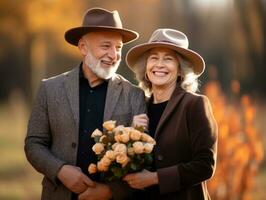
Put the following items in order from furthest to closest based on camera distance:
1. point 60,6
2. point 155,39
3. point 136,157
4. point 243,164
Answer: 1. point 60,6
2. point 243,164
3. point 155,39
4. point 136,157

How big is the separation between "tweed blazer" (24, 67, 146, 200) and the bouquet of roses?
15.2 inches

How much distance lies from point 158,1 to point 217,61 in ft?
3.83

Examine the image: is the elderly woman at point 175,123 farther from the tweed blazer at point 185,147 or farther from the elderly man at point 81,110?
the elderly man at point 81,110

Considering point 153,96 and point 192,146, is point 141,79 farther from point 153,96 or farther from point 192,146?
point 192,146

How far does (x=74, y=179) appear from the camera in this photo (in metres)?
4.56

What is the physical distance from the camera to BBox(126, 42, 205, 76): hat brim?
458cm

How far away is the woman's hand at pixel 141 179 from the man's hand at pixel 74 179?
309mm

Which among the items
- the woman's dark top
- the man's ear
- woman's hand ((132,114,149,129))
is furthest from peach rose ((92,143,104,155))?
the man's ear

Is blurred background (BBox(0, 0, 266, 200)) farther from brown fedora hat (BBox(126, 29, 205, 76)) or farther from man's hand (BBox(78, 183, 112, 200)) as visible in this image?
man's hand (BBox(78, 183, 112, 200))

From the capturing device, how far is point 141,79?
191 inches

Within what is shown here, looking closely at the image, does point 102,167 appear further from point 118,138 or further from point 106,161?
point 118,138

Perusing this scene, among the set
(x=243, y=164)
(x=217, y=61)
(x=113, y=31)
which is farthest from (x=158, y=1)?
(x=113, y=31)

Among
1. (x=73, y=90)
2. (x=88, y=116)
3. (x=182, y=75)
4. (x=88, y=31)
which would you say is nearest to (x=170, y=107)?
(x=182, y=75)

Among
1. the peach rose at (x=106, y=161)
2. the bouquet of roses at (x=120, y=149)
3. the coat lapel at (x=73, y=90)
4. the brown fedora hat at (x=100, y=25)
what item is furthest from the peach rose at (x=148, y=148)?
the brown fedora hat at (x=100, y=25)
